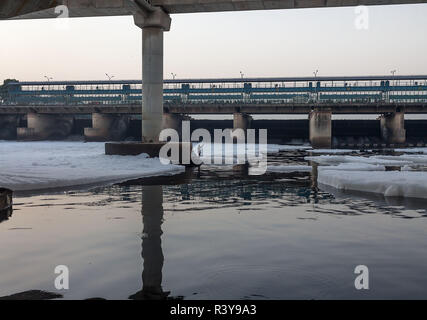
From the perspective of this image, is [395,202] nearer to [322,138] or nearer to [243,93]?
[322,138]

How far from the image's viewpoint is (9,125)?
77375 millimetres

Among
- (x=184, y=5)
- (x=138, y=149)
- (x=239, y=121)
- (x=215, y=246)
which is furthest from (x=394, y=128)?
(x=215, y=246)

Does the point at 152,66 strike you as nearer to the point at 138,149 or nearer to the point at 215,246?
the point at 138,149

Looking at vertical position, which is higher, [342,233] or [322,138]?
[322,138]

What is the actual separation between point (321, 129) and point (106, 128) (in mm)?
32025

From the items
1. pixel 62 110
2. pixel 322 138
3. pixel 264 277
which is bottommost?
pixel 264 277

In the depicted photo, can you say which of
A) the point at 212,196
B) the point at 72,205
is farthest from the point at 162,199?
the point at 72,205

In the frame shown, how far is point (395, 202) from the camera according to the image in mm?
10633

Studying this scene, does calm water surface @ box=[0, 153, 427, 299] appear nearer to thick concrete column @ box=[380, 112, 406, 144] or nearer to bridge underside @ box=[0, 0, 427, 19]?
bridge underside @ box=[0, 0, 427, 19]

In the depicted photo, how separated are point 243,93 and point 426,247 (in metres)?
63.2

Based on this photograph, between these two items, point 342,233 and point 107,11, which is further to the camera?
point 107,11

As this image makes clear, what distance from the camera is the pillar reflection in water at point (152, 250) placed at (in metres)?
4.43

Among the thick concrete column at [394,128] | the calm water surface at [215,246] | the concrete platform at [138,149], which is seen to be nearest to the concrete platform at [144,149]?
the concrete platform at [138,149]

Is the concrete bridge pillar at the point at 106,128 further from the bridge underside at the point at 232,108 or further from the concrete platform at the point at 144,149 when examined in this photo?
the concrete platform at the point at 144,149
